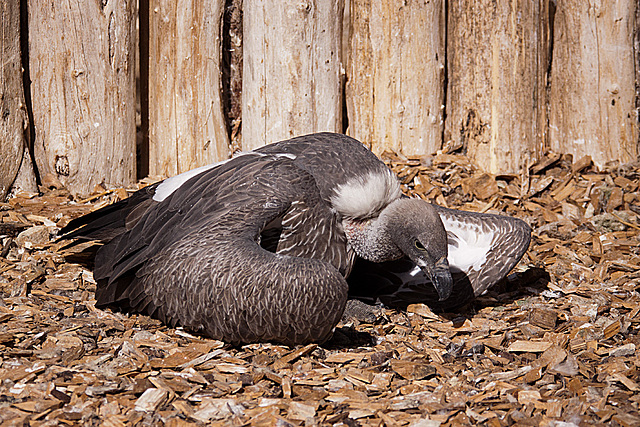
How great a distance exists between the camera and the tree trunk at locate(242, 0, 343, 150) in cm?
534

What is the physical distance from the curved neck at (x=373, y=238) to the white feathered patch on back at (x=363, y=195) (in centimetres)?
5

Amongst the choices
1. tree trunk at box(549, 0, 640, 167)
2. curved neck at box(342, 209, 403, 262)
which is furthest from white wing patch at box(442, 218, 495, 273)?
tree trunk at box(549, 0, 640, 167)

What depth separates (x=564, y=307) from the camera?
4355 mm

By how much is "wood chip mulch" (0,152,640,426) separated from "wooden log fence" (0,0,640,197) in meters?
0.52

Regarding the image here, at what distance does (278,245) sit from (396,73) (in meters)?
2.34

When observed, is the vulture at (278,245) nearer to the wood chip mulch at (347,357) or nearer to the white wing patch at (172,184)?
the white wing patch at (172,184)

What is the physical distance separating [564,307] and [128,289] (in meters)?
2.57

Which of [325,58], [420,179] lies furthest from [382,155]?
[325,58]

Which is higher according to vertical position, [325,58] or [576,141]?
[325,58]

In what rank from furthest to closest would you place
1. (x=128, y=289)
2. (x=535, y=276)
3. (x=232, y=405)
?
1. (x=535, y=276)
2. (x=128, y=289)
3. (x=232, y=405)

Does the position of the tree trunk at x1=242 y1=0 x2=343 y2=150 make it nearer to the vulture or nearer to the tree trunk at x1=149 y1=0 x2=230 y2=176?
the tree trunk at x1=149 y1=0 x2=230 y2=176

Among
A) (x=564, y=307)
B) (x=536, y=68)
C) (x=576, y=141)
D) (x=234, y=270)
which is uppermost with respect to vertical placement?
(x=536, y=68)

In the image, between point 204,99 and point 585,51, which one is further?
point 585,51

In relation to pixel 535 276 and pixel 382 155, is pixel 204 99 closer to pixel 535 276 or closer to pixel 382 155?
pixel 382 155
